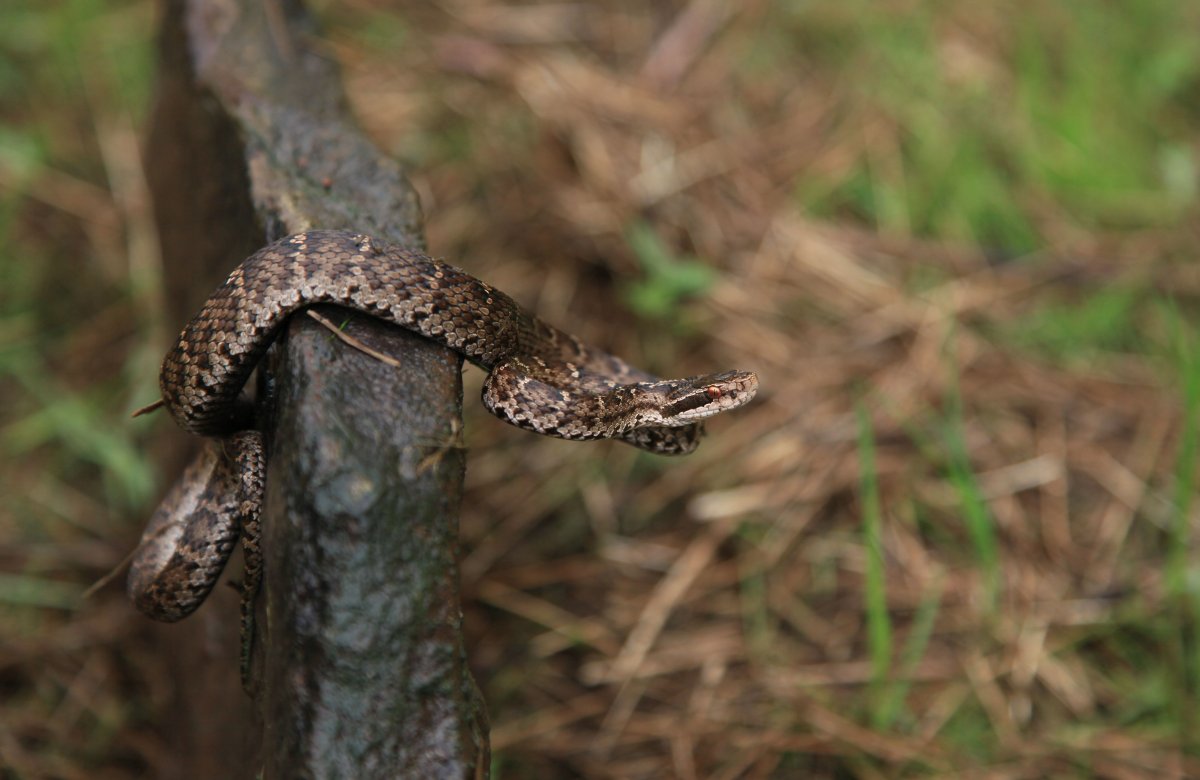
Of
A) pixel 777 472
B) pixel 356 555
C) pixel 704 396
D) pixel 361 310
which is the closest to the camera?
pixel 356 555

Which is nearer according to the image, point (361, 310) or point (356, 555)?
point (356, 555)

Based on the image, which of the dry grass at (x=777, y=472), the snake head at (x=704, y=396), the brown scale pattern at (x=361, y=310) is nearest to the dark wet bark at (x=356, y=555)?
the brown scale pattern at (x=361, y=310)

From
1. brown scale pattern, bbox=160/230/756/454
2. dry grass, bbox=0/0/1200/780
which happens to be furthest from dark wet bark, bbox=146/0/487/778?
dry grass, bbox=0/0/1200/780

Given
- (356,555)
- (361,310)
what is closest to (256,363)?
(361,310)

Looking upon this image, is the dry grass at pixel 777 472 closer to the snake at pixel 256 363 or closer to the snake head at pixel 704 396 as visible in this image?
the snake head at pixel 704 396

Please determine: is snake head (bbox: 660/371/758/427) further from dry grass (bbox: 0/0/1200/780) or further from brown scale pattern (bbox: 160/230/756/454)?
dry grass (bbox: 0/0/1200/780)

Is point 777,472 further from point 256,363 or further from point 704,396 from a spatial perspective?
point 256,363
